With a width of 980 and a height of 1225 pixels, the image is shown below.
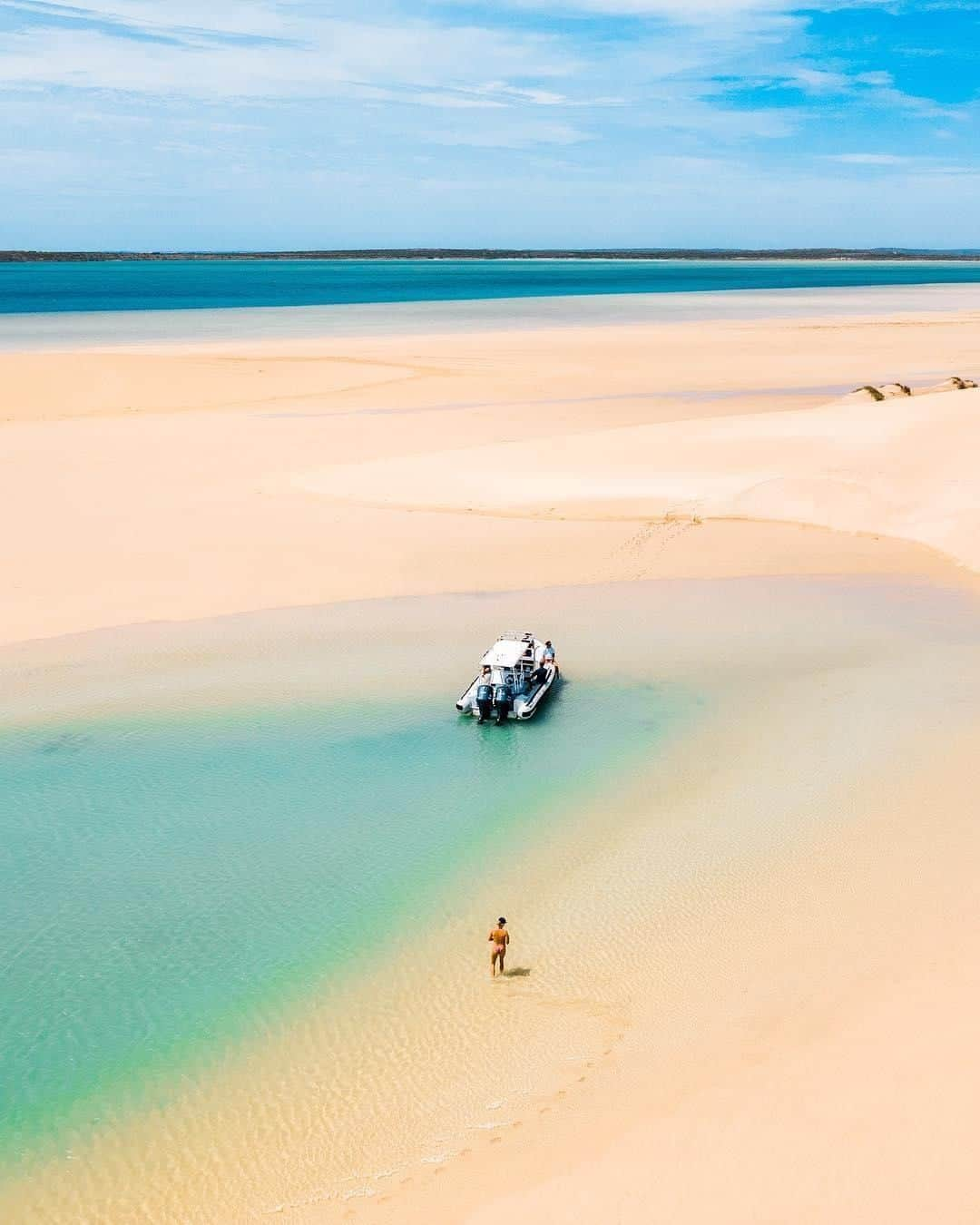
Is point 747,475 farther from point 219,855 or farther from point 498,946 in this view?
point 498,946

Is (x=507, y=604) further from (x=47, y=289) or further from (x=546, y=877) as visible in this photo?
(x=47, y=289)

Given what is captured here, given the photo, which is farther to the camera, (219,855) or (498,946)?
(219,855)

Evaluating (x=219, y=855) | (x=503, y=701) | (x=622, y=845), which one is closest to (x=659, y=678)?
(x=503, y=701)

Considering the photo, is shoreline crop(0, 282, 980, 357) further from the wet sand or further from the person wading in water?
the person wading in water

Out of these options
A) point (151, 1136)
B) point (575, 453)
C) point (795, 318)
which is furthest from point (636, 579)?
point (795, 318)

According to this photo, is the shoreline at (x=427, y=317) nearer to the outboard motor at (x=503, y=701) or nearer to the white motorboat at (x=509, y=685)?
the white motorboat at (x=509, y=685)
